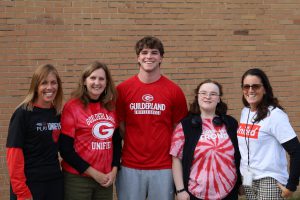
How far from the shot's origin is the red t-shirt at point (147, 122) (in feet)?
12.2

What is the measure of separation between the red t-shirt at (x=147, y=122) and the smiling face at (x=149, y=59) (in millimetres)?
171

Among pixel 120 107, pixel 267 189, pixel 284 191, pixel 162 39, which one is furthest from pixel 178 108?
pixel 162 39

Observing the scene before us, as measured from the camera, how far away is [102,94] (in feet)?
12.2

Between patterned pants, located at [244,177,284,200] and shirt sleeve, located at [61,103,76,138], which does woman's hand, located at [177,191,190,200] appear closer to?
patterned pants, located at [244,177,284,200]

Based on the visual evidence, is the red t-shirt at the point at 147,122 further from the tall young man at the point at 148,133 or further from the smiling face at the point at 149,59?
the smiling face at the point at 149,59

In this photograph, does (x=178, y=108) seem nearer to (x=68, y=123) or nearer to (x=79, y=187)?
(x=68, y=123)

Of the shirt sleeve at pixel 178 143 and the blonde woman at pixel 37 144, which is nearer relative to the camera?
the blonde woman at pixel 37 144

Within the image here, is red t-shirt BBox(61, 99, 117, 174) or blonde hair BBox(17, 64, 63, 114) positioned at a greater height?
blonde hair BBox(17, 64, 63, 114)

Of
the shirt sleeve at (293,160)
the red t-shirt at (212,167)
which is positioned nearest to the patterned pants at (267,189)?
the shirt sleeve at (293,160)

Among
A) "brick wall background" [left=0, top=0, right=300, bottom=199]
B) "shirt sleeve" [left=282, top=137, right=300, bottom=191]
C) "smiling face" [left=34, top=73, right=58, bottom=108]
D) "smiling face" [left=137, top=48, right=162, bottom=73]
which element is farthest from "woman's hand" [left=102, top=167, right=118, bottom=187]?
"brick wall background" [left=0, top=0, right=300, bottom=199]

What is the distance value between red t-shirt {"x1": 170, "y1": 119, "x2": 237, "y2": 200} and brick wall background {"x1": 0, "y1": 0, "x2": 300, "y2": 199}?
2.34m

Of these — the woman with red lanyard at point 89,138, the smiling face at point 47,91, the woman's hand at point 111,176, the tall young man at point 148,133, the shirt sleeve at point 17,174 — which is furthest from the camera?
the tall young man at point 148,133

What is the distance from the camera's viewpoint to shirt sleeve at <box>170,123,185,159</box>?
3.60 metres

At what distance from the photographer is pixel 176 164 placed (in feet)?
11.9
